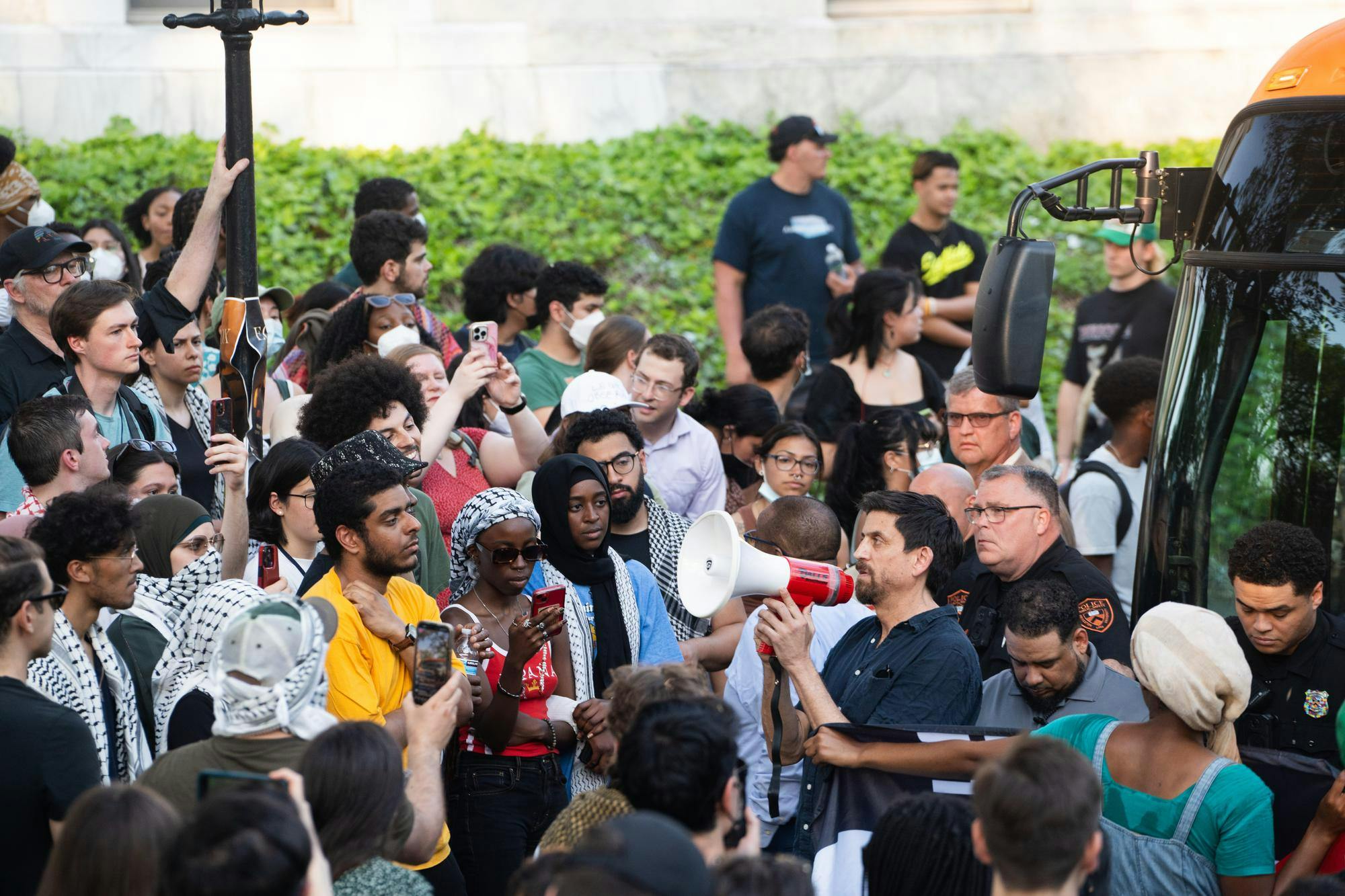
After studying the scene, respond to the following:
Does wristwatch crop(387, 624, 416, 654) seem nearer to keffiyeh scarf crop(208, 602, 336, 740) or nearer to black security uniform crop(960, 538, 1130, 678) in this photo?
keffiyeh scarf crop(208, 602, 336, 740)

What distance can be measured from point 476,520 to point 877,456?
108 inches

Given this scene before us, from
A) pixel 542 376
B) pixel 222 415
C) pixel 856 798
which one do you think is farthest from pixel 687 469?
pixel 856 798

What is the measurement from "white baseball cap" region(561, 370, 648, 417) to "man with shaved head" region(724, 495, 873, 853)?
1.29 m

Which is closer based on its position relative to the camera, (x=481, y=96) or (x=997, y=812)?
(x=997, y=812)

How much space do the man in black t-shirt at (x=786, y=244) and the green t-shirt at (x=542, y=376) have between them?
2335 millimetres

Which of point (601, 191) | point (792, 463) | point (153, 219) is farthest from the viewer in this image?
point (601, 191)

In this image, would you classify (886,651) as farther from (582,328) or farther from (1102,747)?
(582,328)

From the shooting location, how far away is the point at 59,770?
4047 millimetres

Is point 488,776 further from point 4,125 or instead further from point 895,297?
point 4,125

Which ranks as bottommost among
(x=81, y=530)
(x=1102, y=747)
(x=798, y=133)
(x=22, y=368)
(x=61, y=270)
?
(x=1102, y=747)

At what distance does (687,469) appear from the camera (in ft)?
25.8

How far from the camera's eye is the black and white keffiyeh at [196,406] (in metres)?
6.88

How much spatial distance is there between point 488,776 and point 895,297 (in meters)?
4.54

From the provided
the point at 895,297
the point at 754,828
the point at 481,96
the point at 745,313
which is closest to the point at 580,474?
the point at 754,828
